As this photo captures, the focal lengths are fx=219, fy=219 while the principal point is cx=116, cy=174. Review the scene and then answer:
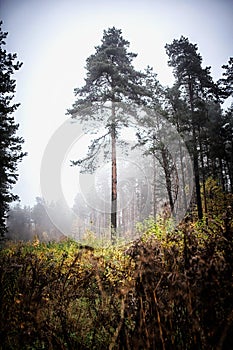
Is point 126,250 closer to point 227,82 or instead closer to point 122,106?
point 122,106

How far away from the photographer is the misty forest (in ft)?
5.78

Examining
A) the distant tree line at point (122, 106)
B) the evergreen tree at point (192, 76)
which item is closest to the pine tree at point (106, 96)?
the distant tree line at point (122, 106)

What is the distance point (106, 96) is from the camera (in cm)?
1481

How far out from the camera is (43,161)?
18234 millimetres

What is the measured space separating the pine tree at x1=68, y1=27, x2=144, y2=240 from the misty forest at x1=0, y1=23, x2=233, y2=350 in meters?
0.07

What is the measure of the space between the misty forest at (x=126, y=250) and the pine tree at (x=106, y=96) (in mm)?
73

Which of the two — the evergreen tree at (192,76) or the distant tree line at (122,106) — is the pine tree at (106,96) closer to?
the distant tree line at (122,106)

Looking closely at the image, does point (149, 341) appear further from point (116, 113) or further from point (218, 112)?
point (218, 112)

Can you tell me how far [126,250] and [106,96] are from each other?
1376 cm

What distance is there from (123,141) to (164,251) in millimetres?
13865

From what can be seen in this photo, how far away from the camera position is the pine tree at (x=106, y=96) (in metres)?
14.7

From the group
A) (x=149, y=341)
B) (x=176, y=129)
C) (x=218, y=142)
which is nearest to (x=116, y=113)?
(x=176, y=129)

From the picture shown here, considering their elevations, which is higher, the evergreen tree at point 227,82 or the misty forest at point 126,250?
the evergreen tree at point 227,82

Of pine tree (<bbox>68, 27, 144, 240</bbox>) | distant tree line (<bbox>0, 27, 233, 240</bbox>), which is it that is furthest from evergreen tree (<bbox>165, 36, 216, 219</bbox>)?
pine tree (<bbox>68, 27, 144, 240</bbox>)
